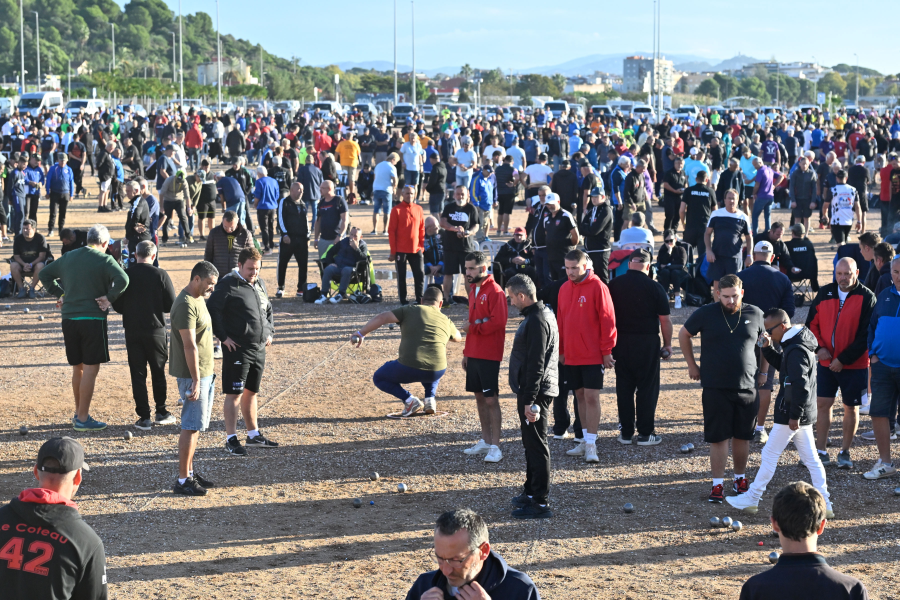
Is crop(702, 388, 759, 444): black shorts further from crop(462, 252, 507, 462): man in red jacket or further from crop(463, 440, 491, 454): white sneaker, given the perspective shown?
crop(463, 440, 491, 454): white sneaker

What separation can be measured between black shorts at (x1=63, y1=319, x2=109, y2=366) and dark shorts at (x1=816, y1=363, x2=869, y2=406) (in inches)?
246

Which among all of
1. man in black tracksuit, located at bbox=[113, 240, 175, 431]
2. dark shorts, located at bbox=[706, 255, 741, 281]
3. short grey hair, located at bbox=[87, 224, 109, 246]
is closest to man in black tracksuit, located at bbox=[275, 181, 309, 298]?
short grey hair, located at bbox=[87, 224, 109, 246]

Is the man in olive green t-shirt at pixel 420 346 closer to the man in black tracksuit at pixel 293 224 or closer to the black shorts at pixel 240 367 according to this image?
the black shorts at pixel 240 367

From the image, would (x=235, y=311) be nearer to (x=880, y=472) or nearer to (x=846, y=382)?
(x=846, y=382)

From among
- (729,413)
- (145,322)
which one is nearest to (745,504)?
(729,413)

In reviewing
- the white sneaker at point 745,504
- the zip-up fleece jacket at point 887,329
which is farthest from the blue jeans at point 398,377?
the zip-up fleece jacket at point 887,329

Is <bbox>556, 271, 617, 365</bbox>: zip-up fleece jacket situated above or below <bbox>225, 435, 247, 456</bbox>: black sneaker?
above

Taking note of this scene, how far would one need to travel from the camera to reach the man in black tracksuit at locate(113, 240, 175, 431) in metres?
9.27

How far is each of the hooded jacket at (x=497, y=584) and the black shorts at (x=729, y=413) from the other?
13.0 ft

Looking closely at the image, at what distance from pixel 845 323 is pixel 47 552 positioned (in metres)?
6.41

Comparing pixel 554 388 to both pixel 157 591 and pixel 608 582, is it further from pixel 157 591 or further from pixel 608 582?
pixel 157 591

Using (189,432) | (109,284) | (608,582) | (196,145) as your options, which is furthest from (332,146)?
(608,582)

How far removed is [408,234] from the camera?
45.3 feet

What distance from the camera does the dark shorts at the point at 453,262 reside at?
1383 cm
